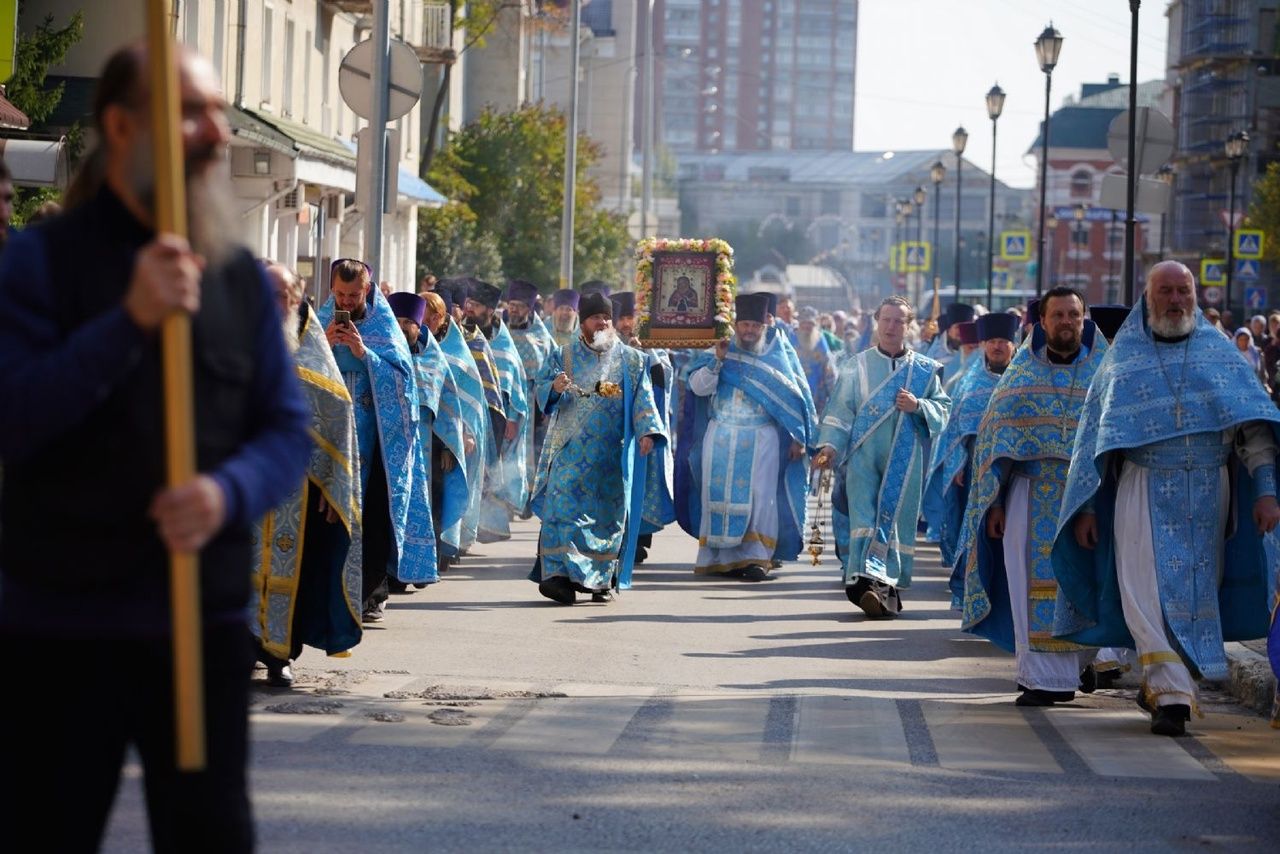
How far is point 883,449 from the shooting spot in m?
15.4

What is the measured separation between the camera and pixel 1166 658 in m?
9.55

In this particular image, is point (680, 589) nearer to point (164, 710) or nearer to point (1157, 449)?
point (1157, 449)

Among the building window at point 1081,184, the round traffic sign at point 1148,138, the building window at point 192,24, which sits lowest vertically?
the round traffic sign at point 1148,138

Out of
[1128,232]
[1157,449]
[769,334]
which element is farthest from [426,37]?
[1157,449]

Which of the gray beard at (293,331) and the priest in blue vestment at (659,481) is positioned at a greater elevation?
the gray beard at (293,331)

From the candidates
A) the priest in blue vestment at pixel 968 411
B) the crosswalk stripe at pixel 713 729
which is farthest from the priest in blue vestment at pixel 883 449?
the crosswalk stripe at pixel 713 729

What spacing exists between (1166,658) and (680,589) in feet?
22.8

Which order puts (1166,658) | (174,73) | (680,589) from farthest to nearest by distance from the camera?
(680,589), (1166,658), (174,73)

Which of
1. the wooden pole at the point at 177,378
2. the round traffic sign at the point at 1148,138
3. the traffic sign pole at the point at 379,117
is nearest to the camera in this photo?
the wooden pole at the point at 177,378

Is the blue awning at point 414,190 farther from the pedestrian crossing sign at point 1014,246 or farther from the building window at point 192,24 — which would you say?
the pedestrian crossing sign at point 1014,246

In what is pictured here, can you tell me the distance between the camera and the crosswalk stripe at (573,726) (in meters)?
8.55

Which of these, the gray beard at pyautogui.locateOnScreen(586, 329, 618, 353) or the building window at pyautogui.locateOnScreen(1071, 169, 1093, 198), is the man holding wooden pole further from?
the building window at pyautogui.locateOnScreen(1071, 169, 1093, 198)

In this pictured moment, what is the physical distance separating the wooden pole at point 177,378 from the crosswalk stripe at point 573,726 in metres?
4.72

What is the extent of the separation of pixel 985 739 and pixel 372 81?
954cm
